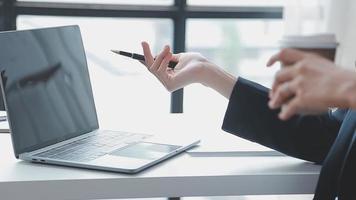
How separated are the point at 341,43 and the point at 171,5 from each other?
824mm

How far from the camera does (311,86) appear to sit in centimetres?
61

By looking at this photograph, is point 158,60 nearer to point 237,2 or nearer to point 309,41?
point 309,41

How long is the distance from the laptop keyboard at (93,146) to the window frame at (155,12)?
149cm

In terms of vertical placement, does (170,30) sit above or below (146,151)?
above

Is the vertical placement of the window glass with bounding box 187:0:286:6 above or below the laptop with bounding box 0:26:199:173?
above

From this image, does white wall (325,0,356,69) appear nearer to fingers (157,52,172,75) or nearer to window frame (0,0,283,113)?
window frame (0,0,283,113)

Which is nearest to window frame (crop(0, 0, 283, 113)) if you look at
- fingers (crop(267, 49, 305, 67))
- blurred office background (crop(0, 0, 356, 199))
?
blurred office background (crop(0, 0, 356, 199))

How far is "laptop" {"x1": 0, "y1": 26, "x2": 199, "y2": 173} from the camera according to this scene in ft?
3.14

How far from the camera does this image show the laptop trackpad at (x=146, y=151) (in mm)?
981

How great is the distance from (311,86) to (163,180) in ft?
1.17

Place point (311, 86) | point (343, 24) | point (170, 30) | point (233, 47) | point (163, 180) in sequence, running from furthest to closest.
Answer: point (233, 47)
point (170, 30)
point (343, 24)
point (163, 180)
point (311, 86)

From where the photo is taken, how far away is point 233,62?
112 inches

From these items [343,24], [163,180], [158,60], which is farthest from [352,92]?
[343,24]

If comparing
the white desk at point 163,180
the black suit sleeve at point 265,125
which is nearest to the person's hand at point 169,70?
the black suit sleeve at point 265,125
